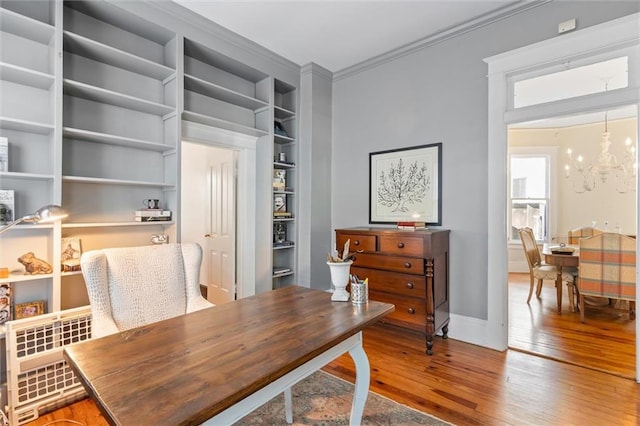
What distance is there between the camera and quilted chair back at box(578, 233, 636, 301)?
298 centimetres

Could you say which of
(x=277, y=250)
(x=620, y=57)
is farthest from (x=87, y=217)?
(x=620, y=57)

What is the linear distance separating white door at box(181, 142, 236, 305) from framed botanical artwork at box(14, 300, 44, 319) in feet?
6.04

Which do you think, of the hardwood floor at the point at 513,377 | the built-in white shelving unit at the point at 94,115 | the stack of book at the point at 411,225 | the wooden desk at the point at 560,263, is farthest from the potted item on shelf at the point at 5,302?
the wooden desk at the point at 560,263

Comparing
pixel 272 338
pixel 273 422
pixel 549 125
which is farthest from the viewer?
pixel 549 125

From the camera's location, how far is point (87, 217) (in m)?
2.47

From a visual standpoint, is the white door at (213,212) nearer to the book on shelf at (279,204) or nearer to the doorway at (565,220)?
the book on shelf at (279,204)

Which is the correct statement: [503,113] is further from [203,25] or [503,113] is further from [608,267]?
[203,25]

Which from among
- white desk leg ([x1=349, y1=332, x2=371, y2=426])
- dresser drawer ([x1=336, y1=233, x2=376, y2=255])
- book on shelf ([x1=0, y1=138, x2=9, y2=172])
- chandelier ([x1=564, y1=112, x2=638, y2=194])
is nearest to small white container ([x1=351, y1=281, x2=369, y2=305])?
white desk leg ([x1=349, y1=332, x2=371, y2=426])

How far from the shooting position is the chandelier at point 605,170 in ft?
16.6

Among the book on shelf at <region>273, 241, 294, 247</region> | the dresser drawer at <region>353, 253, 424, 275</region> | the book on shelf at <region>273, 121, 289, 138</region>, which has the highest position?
the book on shelf at <region>273, 121, 289, 138</region>

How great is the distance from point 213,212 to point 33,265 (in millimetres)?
2127

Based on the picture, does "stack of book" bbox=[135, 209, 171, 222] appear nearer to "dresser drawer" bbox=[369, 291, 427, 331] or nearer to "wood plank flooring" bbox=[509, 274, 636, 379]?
"dresser drawer" bbox=[369, 291, 427, 331]

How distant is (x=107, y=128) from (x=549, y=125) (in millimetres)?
6834

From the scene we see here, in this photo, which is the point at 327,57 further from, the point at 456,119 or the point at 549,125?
the point at 549,125
